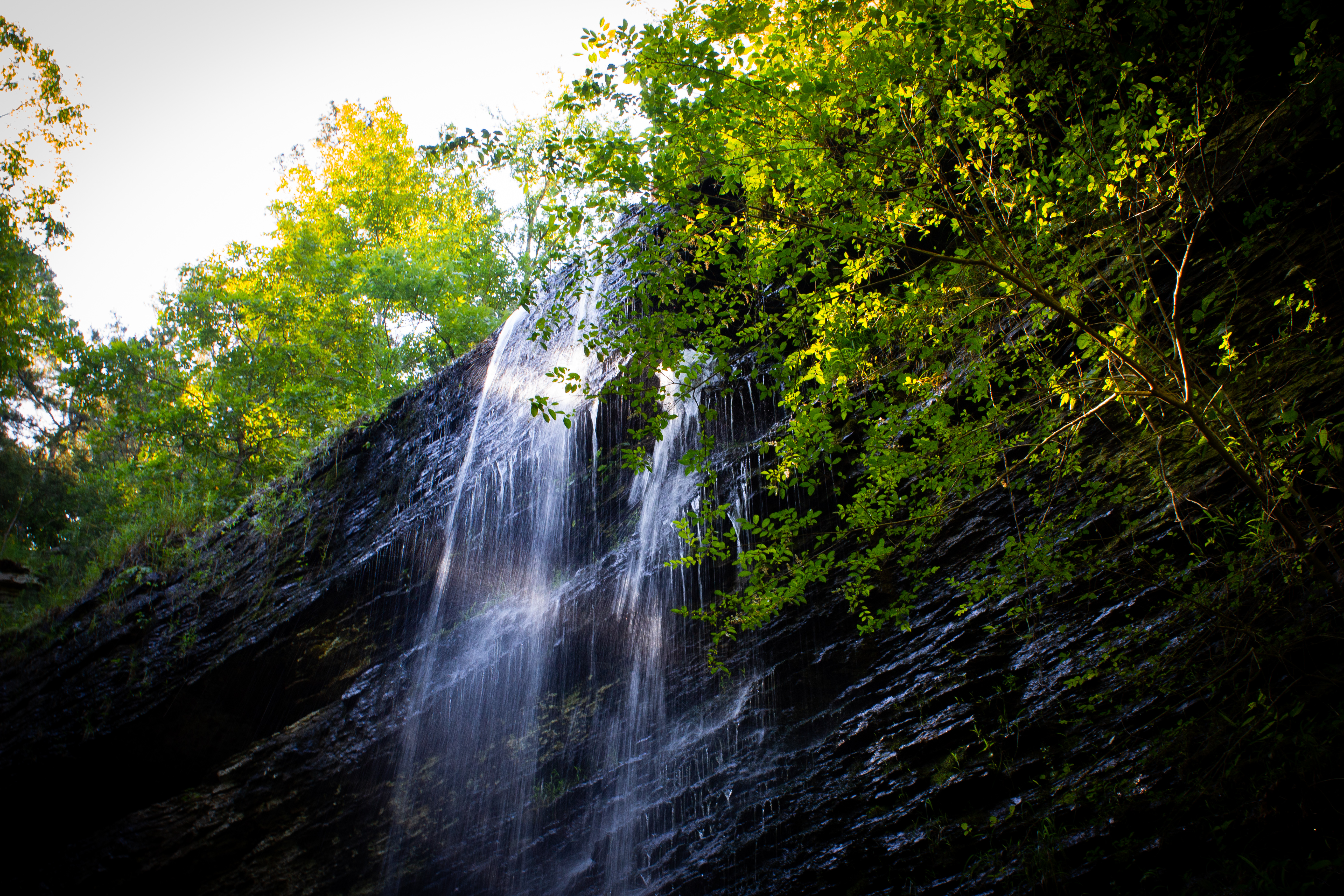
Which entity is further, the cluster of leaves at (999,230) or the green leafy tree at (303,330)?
the green leafy tree at (303,330)

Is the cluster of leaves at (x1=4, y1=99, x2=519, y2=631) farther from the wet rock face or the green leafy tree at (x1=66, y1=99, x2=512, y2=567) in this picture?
the wet rock face

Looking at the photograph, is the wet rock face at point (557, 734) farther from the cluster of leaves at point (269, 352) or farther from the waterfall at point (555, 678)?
the cluster of leaves at point (269, 352)

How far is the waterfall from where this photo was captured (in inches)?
254

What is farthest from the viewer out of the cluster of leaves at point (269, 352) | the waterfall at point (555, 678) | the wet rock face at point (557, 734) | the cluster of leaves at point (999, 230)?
the cluster of leaves at point (269, 352)

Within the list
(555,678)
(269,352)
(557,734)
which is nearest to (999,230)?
(555,678)

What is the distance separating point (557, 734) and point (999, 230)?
679cm

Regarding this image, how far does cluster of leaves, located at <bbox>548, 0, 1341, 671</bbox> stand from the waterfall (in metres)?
2.37

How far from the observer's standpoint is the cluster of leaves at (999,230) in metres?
3.63


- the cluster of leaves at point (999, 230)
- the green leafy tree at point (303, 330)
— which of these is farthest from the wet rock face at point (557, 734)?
the green leafy tree at point (303, 330)

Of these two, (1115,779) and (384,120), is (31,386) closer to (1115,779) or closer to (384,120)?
(384,120)

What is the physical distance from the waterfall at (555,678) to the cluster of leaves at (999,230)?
237 centimetres

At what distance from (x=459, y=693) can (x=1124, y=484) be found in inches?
300

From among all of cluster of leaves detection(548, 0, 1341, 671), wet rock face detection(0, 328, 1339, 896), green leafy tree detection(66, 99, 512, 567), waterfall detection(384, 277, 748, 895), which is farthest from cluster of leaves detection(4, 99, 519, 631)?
cluster of leaves detection(548, 0, 1341, 671)

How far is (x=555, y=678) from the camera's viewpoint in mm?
7664
